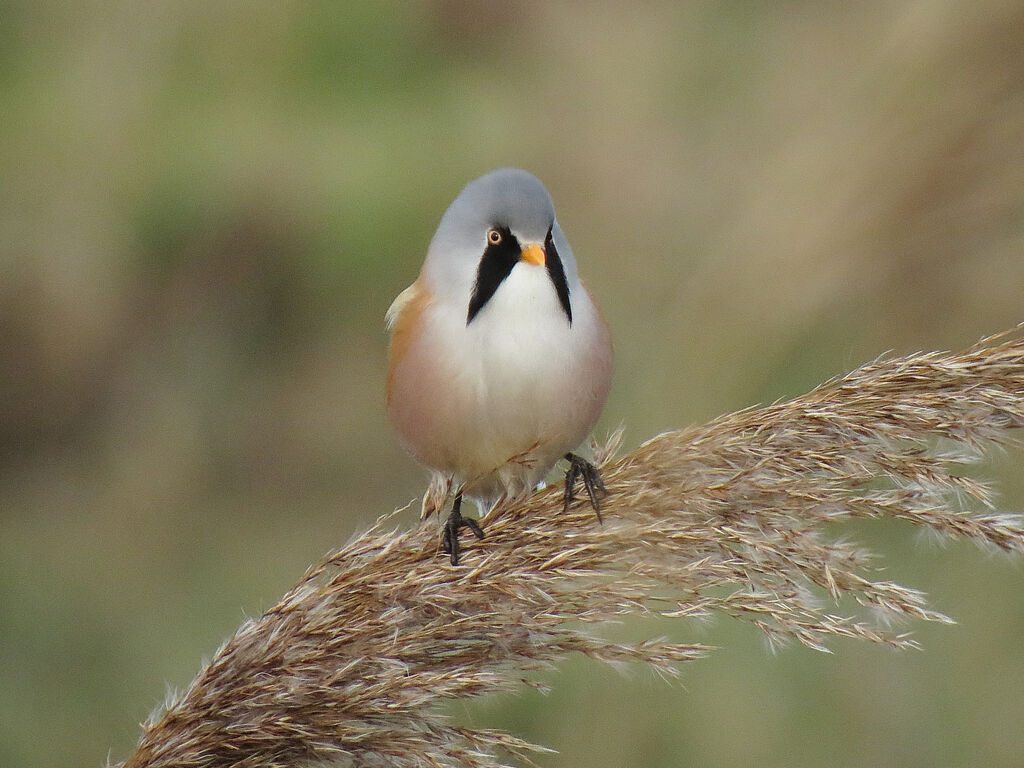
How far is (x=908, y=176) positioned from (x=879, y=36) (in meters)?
1.02

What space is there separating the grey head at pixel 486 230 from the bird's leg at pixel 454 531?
378 mm

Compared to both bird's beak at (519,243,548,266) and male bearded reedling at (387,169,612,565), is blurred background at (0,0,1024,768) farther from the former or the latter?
bird's beak at (519,243,548,266)

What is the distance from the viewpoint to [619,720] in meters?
2.98

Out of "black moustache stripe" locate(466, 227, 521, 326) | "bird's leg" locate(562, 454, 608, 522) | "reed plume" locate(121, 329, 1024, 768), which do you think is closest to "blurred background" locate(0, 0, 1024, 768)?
"bird's leg" locate(562, 454, 608, 522)

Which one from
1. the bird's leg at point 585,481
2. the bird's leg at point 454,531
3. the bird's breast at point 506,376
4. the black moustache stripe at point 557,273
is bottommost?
the bird's leg at point 454,531

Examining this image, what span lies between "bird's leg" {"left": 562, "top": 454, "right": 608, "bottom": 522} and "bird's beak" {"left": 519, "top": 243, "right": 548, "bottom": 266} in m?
0.34

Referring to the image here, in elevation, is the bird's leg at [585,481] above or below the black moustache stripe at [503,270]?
below

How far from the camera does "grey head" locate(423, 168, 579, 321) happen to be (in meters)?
1.97

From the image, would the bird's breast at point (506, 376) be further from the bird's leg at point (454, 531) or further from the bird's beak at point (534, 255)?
the bird's leg at point (454, 531)

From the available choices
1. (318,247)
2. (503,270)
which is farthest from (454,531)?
(318,247)

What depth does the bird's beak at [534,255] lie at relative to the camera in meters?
1.96

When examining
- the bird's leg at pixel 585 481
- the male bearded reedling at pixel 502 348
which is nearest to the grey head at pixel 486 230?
the male bearded reedling at pixel 502 348

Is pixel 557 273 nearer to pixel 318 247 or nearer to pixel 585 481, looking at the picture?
pixel 585 481

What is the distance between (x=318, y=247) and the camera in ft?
14.9
